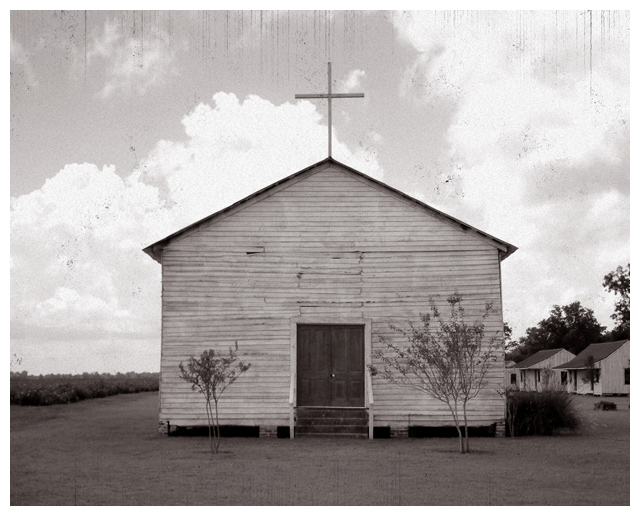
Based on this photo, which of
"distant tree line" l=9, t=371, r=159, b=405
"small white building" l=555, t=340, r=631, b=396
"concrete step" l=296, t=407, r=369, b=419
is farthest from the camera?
"small white building" l=555, t=340, r=631, b=396

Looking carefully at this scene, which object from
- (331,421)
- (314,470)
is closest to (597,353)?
(331,421)

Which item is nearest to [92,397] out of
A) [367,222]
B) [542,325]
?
[367,222]

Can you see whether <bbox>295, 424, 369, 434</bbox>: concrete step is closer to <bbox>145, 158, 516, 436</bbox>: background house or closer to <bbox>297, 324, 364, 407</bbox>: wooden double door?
<bbox>145, 158, 516, 436</bbox>: background house

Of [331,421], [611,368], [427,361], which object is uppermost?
[427,361]

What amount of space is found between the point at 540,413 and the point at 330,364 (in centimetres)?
533

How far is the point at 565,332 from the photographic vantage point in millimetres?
80812

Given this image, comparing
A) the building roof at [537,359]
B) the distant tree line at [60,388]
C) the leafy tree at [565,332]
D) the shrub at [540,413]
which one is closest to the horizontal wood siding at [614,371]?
the building roof at [537,359]

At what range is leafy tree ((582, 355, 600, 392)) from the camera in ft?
182

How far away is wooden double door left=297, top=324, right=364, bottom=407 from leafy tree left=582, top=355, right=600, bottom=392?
1521 inches

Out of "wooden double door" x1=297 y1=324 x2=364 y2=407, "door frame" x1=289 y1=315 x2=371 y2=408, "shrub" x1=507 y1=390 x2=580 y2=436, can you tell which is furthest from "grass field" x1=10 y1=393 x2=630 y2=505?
"door frame" x1=289 y1=315 x2=371 y2=408

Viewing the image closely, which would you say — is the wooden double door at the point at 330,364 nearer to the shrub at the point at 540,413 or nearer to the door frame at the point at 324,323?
the door frame at the point at 324,323

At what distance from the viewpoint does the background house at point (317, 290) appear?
20297 millimetres

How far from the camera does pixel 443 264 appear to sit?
20.6 metres

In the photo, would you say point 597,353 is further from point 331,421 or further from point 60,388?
point 331,421
